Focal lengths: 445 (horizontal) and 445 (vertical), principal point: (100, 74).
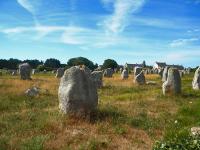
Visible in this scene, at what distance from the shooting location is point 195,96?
2886 centimetres

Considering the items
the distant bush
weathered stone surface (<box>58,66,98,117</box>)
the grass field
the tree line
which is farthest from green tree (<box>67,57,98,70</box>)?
the distant bush

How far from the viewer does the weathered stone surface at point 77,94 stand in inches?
708

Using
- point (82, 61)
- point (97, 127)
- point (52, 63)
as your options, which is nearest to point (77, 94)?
point (97, 127)

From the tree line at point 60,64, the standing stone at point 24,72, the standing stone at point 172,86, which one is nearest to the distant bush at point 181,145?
the standing stone at point 172,86

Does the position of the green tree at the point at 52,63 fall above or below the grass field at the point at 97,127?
above

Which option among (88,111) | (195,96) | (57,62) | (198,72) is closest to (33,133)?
(88,111)

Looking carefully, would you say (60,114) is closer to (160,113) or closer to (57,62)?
(160,113)

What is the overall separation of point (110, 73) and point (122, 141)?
2064 inches

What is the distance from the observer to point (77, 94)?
18141mm

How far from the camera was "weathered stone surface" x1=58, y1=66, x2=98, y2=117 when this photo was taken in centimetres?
1798

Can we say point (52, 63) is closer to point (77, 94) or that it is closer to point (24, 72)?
point (24, 72)

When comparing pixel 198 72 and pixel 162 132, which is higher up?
pixel 198 72

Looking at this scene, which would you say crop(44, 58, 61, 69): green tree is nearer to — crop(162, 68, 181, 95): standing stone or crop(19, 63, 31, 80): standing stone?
crop(19, 63, 31, 80): standing stone

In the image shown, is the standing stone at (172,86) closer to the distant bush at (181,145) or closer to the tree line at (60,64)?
the distant bush at (181,145)
